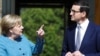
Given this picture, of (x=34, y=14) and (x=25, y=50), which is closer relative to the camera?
(x=25, y=50)

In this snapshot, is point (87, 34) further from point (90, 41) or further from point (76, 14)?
point (76, 14)

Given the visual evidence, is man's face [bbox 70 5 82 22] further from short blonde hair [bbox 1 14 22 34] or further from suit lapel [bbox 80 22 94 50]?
short blonde hair [bbox 1 14 22 34]

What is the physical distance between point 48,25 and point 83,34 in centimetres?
119

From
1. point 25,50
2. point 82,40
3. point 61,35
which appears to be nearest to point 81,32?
point 82,40

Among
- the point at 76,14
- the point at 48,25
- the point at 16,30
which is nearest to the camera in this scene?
the point at 76,14

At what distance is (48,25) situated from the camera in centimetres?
687

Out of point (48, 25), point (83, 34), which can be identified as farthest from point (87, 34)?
point (48, 25)

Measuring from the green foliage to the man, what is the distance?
3.51 feet

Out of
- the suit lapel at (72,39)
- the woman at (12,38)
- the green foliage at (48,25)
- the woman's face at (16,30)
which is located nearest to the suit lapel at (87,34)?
the suit lapel at (72,39)

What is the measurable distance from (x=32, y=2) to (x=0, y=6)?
43cm

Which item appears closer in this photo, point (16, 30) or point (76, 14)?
point (76, 14)

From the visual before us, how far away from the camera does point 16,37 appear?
19.2 feet

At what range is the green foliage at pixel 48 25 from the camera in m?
6.85

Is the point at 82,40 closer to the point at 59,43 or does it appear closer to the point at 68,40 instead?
the point at 68,40
